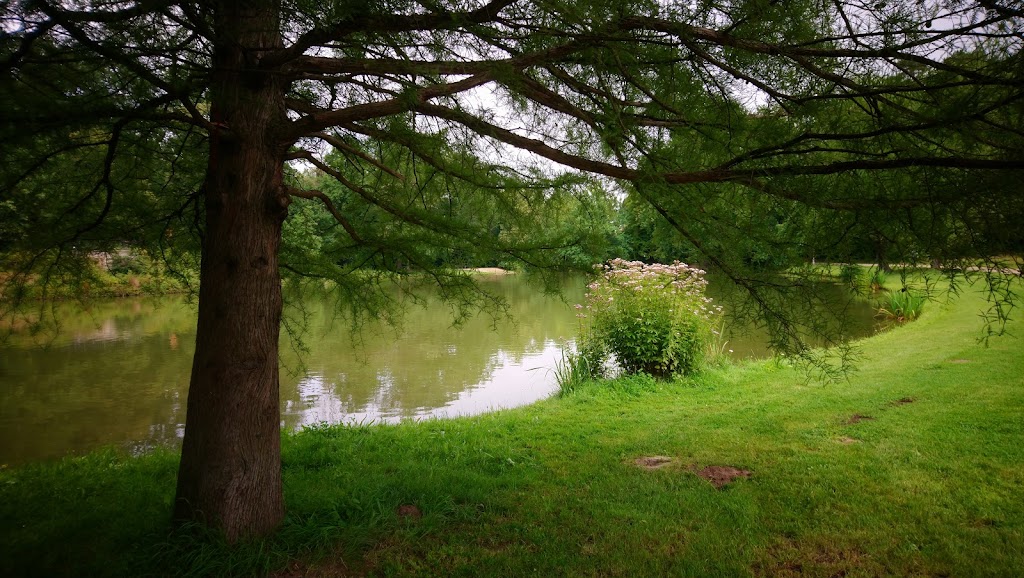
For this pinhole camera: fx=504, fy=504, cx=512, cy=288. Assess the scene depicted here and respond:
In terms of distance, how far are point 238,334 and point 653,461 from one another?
3285mm

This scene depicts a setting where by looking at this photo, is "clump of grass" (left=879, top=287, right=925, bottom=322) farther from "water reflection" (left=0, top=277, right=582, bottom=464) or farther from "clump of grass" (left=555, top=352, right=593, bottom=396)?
"clump of grass" (left=555, top=352, right=593, bottom=396)

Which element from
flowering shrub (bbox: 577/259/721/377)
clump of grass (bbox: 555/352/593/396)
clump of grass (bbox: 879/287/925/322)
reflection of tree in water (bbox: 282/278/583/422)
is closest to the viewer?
flowering shrub (bbox: 577/259/721/377)

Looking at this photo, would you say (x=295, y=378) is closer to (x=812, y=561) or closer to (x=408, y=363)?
(x=408, y=363)

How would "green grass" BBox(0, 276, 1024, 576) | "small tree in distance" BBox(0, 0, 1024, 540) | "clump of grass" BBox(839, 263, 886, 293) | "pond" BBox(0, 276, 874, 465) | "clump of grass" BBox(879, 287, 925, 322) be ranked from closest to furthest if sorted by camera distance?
"small tree in distance" BBox(0, 0, 1024, 540) < "clump of grass" BBox(839, 263, 886, 293) < "green grass" BBox(0, 276, 1024, 576) < "pond" BBox(0, 276, 874, 465) < "clump of grass" BBox(879, 287, 925, 322)

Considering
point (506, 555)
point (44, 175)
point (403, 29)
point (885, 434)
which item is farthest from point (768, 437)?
point (44, 175)

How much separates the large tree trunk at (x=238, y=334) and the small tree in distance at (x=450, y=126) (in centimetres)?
1

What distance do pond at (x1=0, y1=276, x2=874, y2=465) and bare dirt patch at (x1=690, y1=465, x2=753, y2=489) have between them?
1.24 meters

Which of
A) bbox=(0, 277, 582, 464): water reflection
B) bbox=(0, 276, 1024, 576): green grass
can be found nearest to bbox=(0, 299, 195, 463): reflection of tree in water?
bbox=(0, 277, 582, 464): water reflection

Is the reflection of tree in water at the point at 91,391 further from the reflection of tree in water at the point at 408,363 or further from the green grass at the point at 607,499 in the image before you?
the reflection of tree in water at the point at 408,363

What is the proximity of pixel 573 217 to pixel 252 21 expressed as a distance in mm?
2313

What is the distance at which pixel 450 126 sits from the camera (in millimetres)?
2889

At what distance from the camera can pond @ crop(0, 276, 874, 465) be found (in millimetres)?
6379

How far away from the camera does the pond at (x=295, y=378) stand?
638cm

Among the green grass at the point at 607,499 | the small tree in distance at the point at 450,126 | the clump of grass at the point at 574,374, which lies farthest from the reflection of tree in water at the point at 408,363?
the small tree in distance at the point at 450,126
